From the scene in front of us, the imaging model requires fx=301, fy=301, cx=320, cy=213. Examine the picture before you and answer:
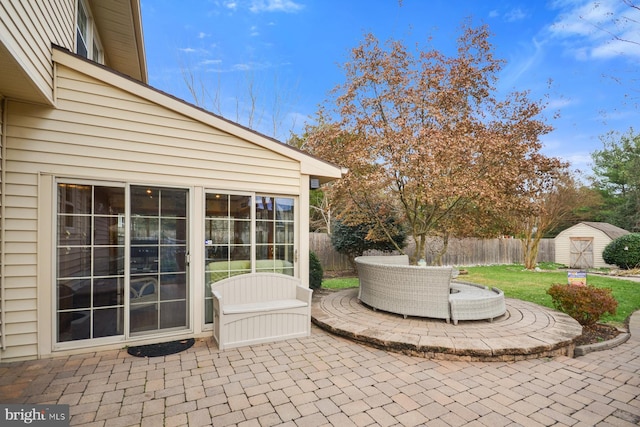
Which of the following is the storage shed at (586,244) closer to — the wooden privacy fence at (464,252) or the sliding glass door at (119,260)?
the wooden privacy fence at (464,252)

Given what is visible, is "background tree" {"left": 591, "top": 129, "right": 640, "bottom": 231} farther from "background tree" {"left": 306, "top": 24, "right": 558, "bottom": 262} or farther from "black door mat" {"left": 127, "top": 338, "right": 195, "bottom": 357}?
"black door mat" {"left": 127, "top": 338, "right": 195, "bottom": 357}

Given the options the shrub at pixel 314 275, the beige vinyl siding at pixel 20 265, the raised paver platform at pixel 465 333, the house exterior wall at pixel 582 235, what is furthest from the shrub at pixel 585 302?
the house exterior wall at pixel 582 235

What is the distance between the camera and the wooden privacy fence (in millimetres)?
11945

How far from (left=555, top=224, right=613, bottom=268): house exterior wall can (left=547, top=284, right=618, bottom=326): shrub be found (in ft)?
44.6

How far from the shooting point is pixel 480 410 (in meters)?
A: 2.52

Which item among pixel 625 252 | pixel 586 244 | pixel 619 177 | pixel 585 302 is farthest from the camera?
pixel 619 177

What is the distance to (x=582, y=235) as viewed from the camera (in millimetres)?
15336

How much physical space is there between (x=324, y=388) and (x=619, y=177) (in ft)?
91.1

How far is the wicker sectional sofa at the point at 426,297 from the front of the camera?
4.28 meters

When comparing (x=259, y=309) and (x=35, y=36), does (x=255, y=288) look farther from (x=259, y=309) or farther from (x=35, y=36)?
(x=35, y=36)

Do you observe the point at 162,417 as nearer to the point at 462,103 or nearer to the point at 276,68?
the point at 462,103

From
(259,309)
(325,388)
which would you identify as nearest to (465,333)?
(325,388)

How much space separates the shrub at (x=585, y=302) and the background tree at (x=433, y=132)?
166cm

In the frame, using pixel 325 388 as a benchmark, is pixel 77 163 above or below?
above
